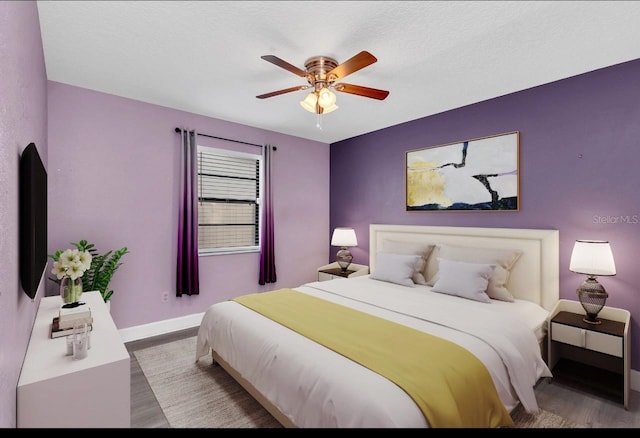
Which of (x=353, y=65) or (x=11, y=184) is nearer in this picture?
(x=11, y=184)

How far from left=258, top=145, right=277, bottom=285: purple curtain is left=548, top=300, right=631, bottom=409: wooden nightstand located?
3.03m

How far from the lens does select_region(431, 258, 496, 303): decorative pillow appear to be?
2.55 metres

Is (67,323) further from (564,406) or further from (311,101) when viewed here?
(564,406)

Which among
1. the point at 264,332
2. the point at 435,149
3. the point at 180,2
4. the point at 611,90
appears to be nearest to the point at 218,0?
the point at 180,2

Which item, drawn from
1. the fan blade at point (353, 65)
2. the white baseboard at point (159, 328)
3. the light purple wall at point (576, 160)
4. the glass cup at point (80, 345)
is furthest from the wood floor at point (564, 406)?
the fan blade at point (353, 65)

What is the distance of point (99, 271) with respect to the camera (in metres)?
2.77

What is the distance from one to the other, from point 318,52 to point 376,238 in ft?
8.34

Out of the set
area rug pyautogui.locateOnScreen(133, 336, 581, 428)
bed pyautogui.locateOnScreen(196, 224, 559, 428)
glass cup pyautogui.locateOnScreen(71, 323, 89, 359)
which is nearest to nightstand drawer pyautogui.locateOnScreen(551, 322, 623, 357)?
bed pyautogui.locateOnScreen(196, 224, 559, 428)

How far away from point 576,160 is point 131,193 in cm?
416

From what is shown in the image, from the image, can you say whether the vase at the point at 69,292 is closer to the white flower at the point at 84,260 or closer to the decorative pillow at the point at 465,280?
the white flower at the point at 84,260

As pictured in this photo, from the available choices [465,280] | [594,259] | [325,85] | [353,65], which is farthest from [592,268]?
[325,85]

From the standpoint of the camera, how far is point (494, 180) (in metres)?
3.09

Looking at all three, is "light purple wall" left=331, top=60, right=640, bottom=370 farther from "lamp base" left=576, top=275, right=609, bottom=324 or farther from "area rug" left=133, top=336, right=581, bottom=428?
"area rug" left=133, top=336, right=581, bottom=428
